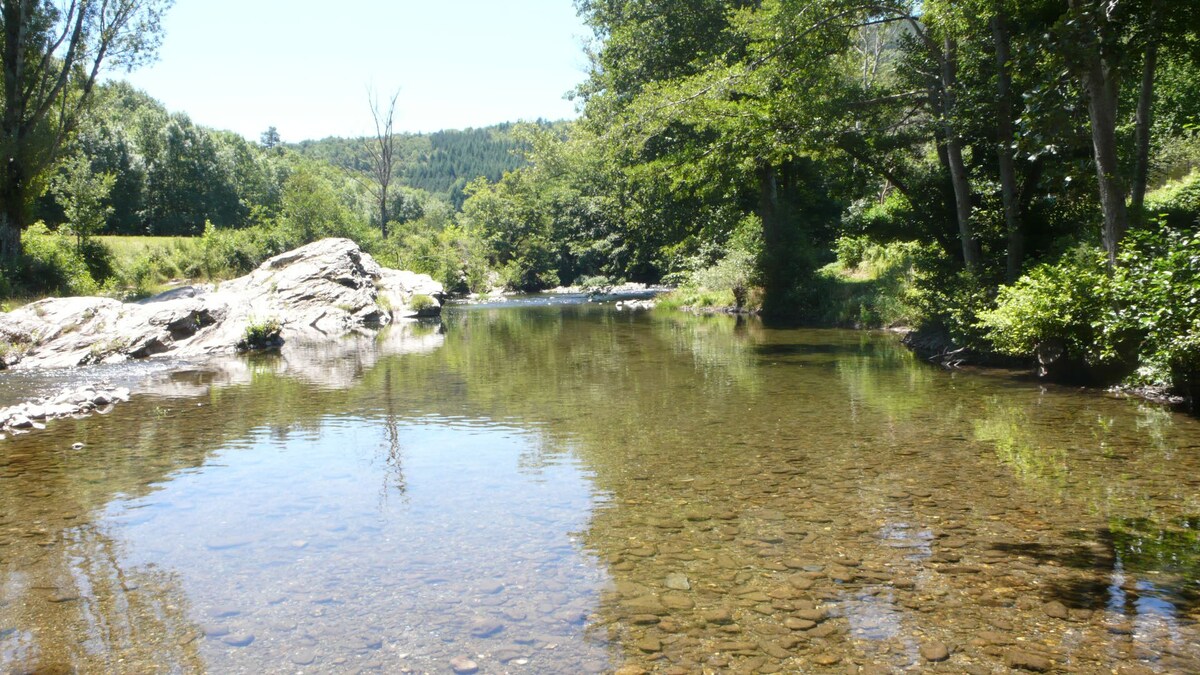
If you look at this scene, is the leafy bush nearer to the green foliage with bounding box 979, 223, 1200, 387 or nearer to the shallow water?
the green foliage with bounding box 979, 223, 1200, 387

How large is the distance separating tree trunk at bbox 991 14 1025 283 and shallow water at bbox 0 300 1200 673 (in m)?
4.70

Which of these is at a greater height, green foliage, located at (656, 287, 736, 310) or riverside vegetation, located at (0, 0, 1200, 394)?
riverside vegetation, located at (0, 0, 1200, 394)

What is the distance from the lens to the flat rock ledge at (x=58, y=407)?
10.9m

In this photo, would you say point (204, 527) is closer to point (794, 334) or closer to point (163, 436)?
point (163, 436)

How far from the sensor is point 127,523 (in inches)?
268

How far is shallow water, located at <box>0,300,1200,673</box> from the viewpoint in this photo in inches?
176

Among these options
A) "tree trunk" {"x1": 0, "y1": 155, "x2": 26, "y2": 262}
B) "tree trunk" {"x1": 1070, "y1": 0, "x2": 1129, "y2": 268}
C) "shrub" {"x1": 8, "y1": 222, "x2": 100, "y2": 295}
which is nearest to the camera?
"tree trunk" {"x1": 1070, "y1": 0, "x2": 1129, "y2": 268}

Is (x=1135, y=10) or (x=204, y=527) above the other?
(x=1135, y=10)

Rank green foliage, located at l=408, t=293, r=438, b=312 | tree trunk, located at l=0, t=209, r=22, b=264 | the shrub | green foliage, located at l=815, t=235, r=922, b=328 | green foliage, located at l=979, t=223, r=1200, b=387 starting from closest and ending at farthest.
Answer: green foliage, located at l=979, t=223, r=1200, b=387, green foliage, located at l=815, t=235, r=922, b=328, the shrub, tree trunk, located at l=0, t=209, r=22, b=264, green foliage, located at l=408, t=293, r=438, b=312

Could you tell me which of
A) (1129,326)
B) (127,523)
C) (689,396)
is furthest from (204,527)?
(1129,326)

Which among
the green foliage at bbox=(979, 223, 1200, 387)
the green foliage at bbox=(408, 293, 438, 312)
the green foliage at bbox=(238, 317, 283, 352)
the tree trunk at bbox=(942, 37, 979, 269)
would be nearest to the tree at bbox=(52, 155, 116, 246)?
the green foliage at bbox=(238, 317, 283, 352)

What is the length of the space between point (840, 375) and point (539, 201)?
49.8 metres

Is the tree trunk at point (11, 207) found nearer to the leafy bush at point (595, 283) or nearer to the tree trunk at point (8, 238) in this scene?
the tree trunk at point (8, 238)

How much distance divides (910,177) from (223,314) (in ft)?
63.2
